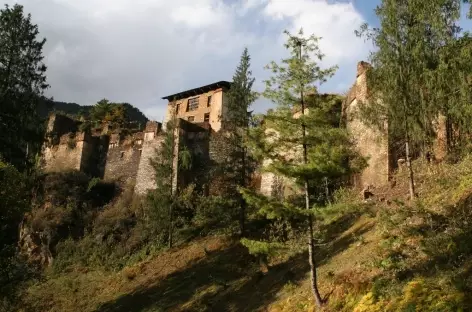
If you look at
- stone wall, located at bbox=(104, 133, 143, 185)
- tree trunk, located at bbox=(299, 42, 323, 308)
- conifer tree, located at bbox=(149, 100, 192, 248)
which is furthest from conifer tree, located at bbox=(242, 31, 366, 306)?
stone wall, located at bbox=(104, 133, 143, 185)

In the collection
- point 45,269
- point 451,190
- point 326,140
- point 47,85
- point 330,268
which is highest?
point 47,85

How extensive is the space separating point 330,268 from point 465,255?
567cm

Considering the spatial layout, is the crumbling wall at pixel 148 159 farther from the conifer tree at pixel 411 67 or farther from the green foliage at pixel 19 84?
the conifer tree at pixel 411 67

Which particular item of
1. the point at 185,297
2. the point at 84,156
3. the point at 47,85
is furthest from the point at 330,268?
the point at 84,156

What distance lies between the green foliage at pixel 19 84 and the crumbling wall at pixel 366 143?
14.4m

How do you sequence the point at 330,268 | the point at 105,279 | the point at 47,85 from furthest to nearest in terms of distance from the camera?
the point at 105,279 < the point at 47,85 < the point at 330,268

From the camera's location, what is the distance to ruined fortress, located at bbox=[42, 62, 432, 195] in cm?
3312

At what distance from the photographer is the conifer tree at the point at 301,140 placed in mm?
13945

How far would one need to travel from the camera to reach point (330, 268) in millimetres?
17203

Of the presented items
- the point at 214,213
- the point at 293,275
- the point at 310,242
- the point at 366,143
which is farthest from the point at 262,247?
the point at 214,213

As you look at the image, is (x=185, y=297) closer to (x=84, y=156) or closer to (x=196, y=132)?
(x=196, y=132)

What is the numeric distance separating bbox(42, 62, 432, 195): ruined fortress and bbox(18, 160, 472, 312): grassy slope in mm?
6713

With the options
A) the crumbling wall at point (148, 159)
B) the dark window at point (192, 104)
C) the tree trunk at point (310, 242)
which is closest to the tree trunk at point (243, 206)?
the crumbling wall at point (148, 159)

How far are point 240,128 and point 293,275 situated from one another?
11.0 meters
